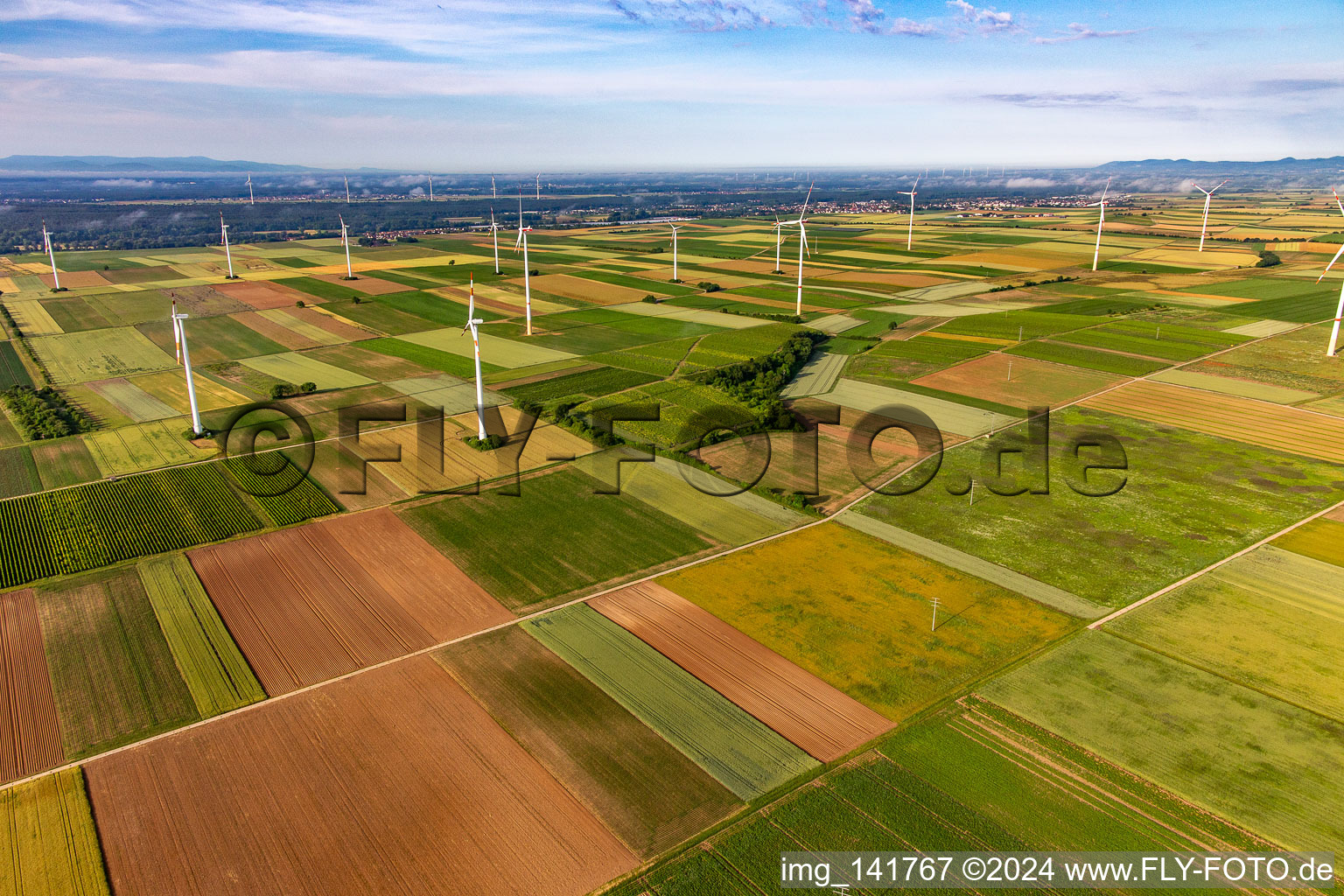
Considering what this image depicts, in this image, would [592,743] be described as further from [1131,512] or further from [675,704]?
[1131,512]

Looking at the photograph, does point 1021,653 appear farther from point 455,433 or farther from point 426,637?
point 455,433

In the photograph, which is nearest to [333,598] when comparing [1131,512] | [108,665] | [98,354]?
[108,665]

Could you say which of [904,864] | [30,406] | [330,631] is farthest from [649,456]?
[30,406]

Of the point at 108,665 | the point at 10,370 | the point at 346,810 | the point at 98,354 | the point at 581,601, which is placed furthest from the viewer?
the point at 98,354

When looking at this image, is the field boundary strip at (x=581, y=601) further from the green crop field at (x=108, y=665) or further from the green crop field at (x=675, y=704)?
the green crop field at (x=675, y=704)

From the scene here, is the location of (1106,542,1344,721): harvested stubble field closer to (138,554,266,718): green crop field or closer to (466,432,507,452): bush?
(138,554,266,718): green crop field

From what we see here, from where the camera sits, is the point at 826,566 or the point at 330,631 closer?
the point at 330,631

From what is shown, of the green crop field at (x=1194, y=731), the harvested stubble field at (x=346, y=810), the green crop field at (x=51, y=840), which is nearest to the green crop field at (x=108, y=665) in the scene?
the harvested stubble field at (x=346, y=810)
